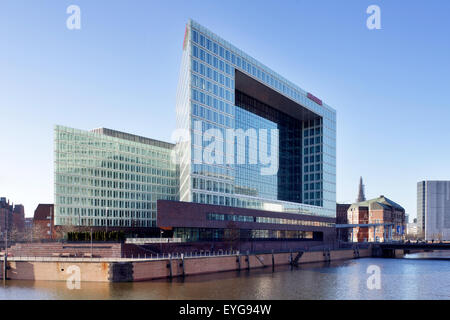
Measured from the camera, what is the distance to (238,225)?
103562mm

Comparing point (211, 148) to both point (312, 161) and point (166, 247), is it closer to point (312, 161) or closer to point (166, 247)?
point (166, 247)

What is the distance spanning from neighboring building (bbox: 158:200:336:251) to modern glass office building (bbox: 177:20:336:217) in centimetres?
236

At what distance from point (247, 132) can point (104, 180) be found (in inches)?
1639

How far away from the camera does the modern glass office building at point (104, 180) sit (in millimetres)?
98812

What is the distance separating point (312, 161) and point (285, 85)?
30.4m

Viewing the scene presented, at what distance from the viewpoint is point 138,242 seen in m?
74.0

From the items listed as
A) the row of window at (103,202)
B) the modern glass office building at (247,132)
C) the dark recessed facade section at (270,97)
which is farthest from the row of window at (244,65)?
the row of window at (103,202)

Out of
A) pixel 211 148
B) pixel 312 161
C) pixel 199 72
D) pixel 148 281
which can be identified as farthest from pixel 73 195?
pixel 312 161

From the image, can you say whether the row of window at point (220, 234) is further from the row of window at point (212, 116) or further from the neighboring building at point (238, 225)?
the row of window at point (212, 116)

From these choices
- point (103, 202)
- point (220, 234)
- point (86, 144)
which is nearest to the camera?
point (220, 234)

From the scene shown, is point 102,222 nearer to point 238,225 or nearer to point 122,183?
point 122,183

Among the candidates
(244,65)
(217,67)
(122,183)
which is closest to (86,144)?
(122,183)

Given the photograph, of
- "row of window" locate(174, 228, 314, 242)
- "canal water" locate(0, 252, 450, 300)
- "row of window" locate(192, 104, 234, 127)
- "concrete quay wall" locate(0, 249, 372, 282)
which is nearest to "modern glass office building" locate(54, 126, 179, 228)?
"row of window" locate(174, 228, 314, 242)

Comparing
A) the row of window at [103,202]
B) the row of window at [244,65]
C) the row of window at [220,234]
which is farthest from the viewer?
the row of window at [244,65]
